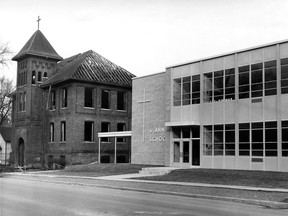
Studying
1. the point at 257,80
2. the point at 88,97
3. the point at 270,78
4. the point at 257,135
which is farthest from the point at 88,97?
the point at 270,78

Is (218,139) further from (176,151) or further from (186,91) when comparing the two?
(186,91)

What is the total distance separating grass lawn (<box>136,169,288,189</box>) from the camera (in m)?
22.2

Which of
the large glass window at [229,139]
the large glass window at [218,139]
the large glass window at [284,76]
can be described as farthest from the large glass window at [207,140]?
the large glass window at [284,76]

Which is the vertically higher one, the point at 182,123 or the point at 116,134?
the point at 182,123

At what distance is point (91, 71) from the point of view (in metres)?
46.0

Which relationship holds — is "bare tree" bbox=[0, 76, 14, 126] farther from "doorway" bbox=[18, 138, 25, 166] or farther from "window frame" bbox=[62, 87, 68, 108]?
"window frame" bbox=[62, 87, 68, 108]

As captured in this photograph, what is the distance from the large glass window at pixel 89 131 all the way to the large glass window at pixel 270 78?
71.4ft

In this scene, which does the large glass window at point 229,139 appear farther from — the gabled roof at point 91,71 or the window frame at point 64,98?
the window frame at point 64,98

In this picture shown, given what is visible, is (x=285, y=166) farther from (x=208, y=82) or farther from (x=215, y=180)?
(x=208, y=82)

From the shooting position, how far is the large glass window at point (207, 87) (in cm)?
3219

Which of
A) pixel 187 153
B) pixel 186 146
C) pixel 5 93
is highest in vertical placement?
pixel 5 93

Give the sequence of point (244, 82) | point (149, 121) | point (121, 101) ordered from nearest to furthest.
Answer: point (244, 82) → point (149, 121) → point (121, 101)

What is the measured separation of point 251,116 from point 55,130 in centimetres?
2407

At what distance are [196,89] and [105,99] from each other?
52.4 feet
